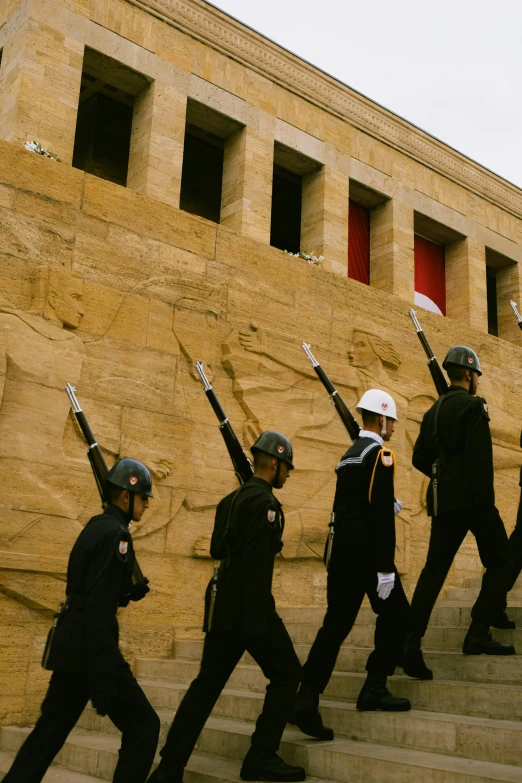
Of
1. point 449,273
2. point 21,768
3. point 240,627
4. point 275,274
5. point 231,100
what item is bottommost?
point 21,768

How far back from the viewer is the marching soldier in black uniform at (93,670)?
13.1ft

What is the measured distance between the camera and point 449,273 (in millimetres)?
15867

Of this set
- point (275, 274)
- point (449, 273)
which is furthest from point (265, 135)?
point (449, 273)

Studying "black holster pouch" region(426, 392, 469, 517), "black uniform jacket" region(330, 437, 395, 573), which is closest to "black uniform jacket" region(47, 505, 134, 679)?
"black uniform jacket" region(330, 437, 395, 573)

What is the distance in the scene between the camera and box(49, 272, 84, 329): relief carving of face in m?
8.16

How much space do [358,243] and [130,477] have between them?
10758mm

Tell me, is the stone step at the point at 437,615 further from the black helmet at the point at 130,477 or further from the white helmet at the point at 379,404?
the black helmet at the point at 130,477

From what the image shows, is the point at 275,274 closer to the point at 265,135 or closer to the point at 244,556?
the point at 265,135

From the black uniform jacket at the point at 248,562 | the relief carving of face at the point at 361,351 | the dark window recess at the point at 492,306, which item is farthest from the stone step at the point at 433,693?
the dark window recess at the point at 492,306

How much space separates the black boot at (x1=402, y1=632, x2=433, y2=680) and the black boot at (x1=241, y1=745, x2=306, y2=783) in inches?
50.6

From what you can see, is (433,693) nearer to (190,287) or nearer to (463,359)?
(463,359)

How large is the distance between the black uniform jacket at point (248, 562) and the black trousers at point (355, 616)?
2.12 ft

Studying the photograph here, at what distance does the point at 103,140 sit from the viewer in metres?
14.9

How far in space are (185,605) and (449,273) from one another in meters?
9.63
